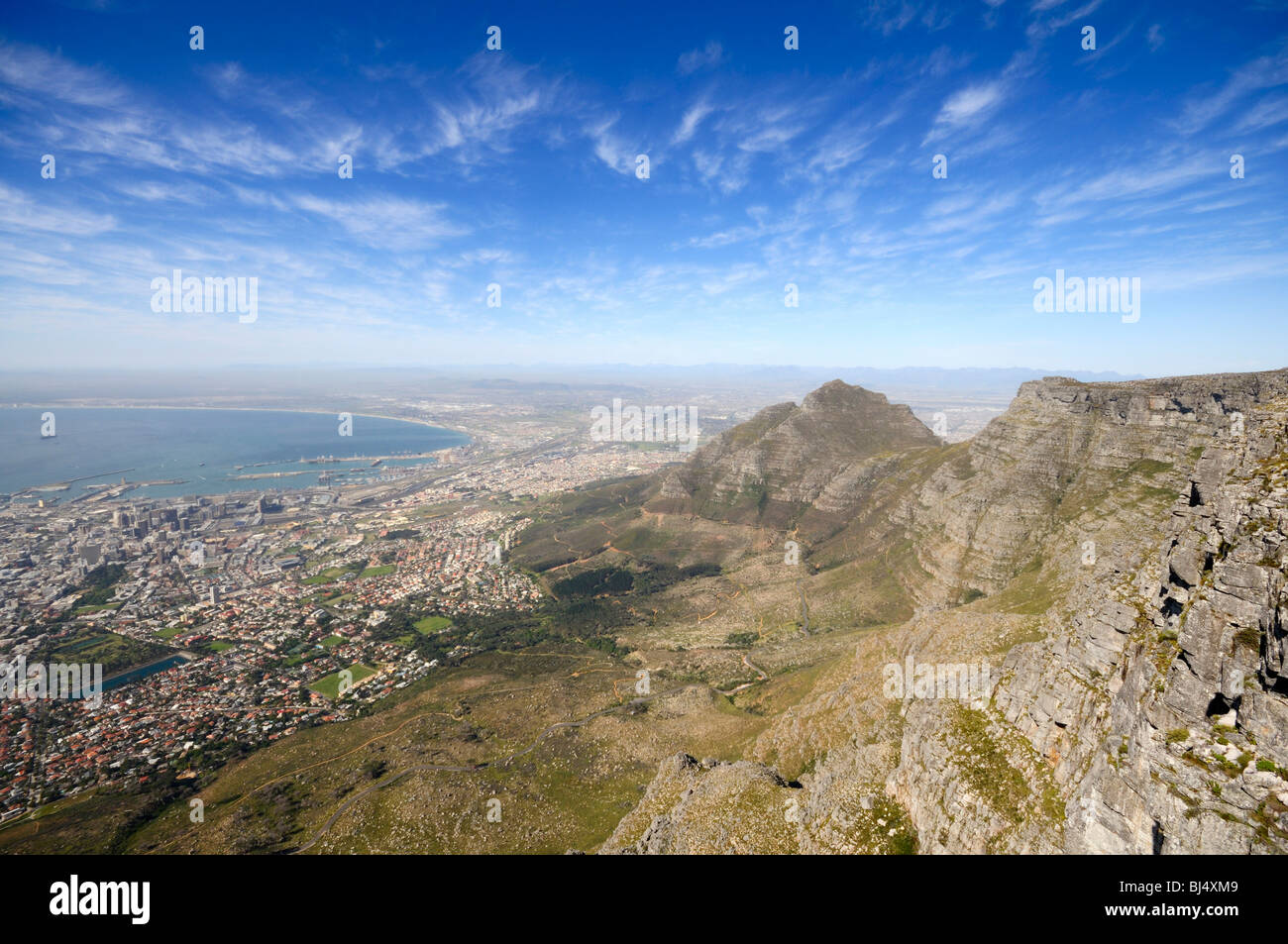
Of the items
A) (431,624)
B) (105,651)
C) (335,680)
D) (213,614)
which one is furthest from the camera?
(431,624)

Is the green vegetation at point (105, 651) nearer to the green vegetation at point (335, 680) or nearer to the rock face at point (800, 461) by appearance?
the green vegetation at point (335, 680)

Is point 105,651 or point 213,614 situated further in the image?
point 213,614

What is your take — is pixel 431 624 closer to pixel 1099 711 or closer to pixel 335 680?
pixel 335 680

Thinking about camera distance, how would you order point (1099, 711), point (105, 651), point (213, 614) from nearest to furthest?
1. point (1099, 711)
2. point (105, 651)
3. point (213, 614)

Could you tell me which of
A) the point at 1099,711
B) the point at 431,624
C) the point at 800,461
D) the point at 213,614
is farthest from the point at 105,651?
the point at 800,461

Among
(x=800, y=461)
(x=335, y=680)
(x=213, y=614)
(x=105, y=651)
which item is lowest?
(x=335, y=680)
